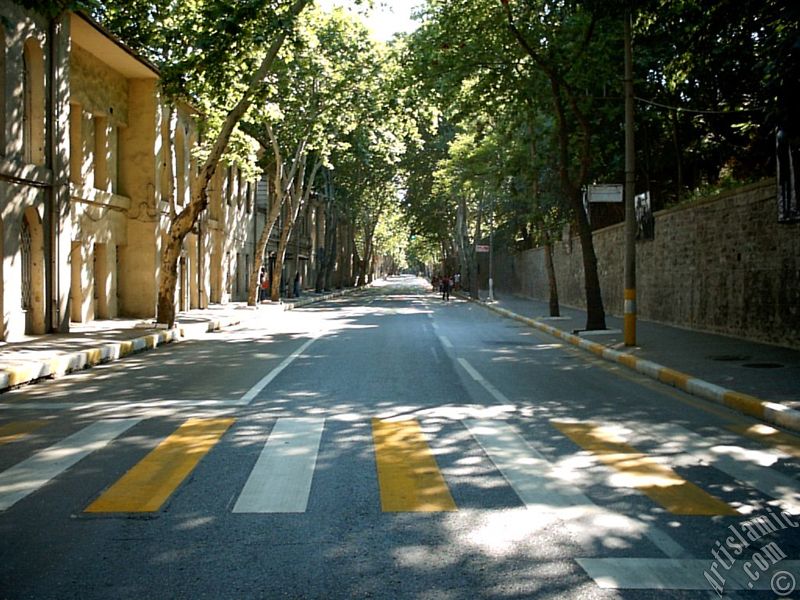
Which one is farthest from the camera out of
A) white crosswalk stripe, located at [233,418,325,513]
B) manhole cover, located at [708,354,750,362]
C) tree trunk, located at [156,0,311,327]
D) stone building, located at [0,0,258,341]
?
tree trunk, located at [156,0,311,327]

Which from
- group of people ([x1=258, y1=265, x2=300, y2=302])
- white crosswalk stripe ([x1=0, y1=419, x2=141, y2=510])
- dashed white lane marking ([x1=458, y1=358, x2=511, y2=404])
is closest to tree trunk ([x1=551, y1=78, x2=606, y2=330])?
dashed white lane marking ([x1=458, y1=358, x2=511, y2=404])

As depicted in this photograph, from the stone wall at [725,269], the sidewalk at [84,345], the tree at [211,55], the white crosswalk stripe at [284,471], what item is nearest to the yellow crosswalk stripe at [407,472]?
the white crosswalk stripe at [284,471]

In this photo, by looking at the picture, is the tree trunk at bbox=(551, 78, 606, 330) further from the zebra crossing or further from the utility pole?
the zebra crossing

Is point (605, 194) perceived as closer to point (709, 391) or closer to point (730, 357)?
point (730, 357)

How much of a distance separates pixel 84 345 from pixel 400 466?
11104 mm

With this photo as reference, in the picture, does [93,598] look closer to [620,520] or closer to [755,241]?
[620,520]

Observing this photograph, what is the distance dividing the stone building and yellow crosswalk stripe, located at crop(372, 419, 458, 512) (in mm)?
9239

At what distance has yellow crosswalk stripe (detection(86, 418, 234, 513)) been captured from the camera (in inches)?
219

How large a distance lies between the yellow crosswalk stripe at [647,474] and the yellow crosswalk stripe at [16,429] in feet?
17.1

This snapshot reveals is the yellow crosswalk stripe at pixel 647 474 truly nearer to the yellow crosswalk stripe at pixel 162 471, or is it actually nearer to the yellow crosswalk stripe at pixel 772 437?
the yellow crosswalk stripe at pixel 772 437

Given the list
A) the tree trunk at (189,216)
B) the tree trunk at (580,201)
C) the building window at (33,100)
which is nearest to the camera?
the building window at (33,100)

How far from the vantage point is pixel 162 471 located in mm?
6477

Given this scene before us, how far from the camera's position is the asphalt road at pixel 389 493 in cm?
425

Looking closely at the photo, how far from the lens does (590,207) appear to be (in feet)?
114
